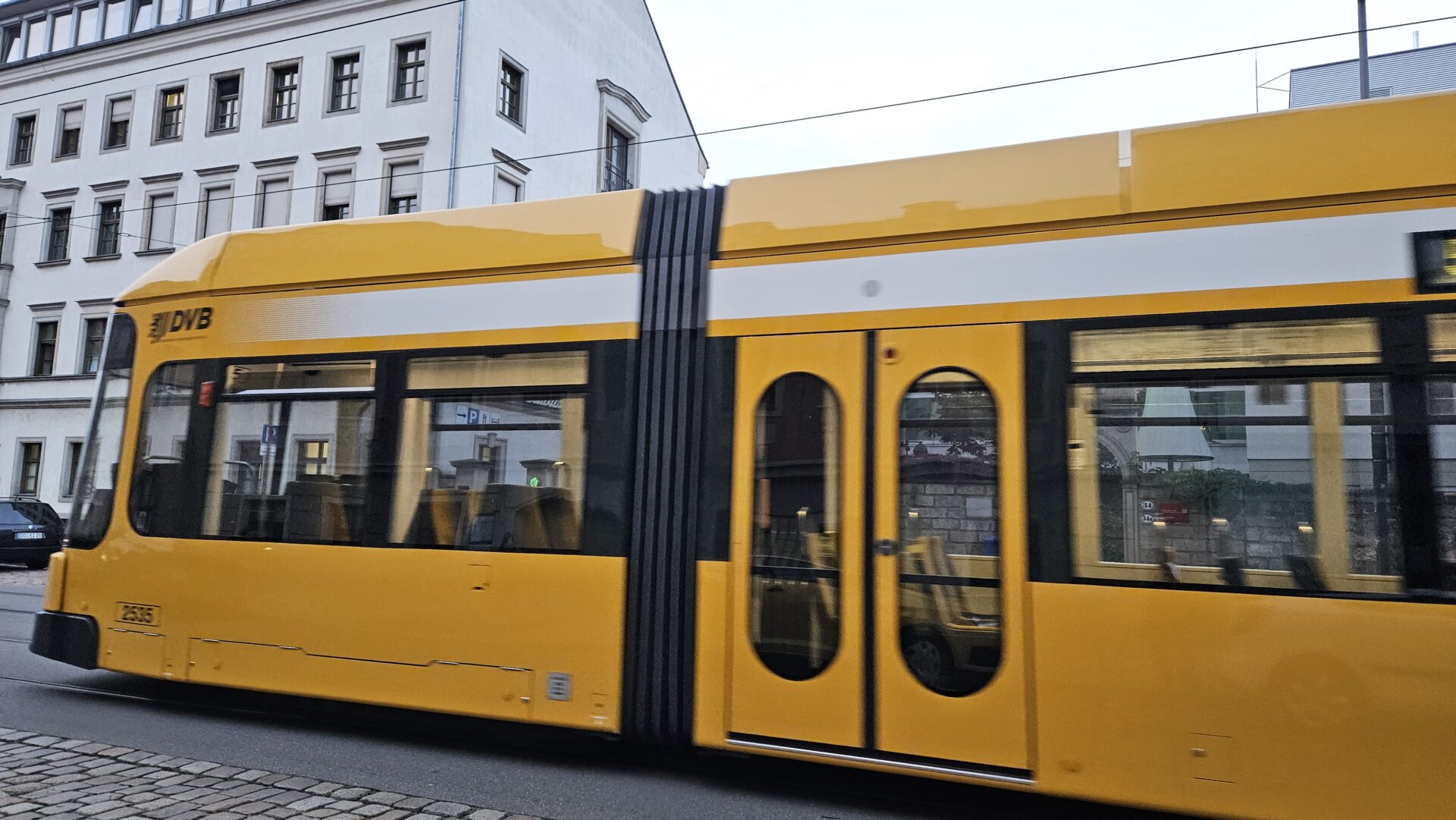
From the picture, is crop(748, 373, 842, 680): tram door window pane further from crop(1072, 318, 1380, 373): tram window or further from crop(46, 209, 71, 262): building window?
crop(46, 209, 71, 262): building window

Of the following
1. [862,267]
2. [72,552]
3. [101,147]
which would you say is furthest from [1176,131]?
[101,147]

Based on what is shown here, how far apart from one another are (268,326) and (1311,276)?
5943mm

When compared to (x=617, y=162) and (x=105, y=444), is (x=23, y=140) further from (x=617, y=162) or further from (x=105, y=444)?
(x=105, y=444)

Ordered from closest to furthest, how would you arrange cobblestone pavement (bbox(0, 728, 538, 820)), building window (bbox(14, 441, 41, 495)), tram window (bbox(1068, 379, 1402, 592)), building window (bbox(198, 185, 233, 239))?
1. tram window (bbox(1068, 379, 1402, 592))
2. cobblestone pavement (bbox(0, 728, 538, 820))
3. building window (bbox(198, 185, 233, 239))
4. building window (bbox(14, 441, 41, 495))

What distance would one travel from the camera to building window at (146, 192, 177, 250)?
25859mm

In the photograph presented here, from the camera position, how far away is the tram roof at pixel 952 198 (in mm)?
4113

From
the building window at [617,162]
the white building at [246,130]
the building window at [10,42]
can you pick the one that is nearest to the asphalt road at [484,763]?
the white building at [246,130]

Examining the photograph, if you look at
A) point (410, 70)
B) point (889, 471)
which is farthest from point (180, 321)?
point (410, 70)

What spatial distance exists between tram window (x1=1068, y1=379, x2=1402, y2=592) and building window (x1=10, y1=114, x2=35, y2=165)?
116 feet

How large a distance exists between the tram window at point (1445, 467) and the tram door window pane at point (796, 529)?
8.07ft

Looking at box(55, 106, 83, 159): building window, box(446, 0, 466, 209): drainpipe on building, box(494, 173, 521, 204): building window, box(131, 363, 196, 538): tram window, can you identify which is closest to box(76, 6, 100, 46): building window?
box(55, 106, 83, 159): building window

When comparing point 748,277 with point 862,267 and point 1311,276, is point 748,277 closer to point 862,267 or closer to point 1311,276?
point 862,267

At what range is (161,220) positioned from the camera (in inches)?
1026

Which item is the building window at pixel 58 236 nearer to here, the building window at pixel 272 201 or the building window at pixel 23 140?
the building window at pixel 23 140
